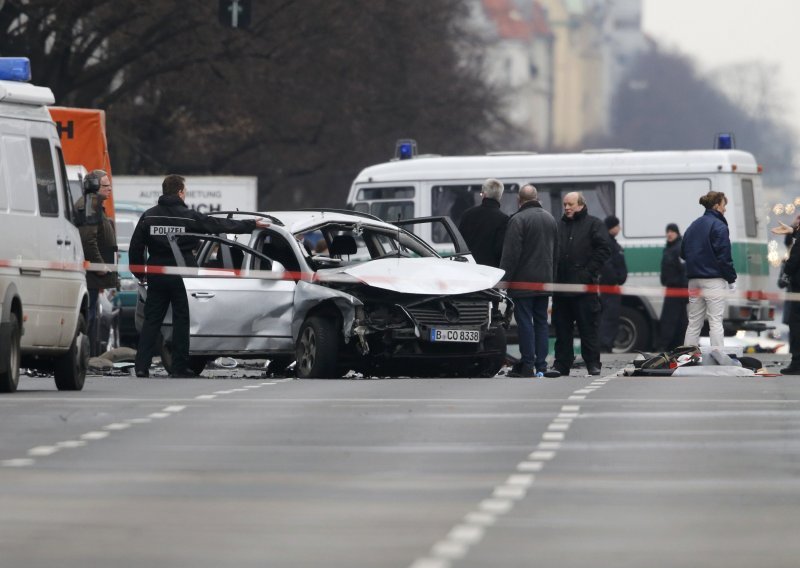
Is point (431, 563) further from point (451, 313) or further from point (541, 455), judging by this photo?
point (451, 313)

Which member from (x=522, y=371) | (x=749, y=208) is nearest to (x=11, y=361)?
(x=522, y=371)

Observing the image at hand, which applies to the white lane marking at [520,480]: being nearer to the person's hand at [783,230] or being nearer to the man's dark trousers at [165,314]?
the man's dark trousers at [165,314]

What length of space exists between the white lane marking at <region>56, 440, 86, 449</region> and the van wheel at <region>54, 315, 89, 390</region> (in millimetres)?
4892

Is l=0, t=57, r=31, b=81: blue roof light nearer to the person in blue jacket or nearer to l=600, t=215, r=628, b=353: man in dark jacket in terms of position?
the person in blue jacket

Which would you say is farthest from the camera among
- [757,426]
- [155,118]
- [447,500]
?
[155,118]

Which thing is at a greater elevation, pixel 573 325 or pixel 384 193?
pixel 384 193

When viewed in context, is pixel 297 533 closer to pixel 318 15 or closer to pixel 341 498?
pixel 341 498

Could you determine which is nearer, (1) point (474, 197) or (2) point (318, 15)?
(1) point (474, 197)

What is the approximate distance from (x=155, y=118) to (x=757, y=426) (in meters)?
38.4

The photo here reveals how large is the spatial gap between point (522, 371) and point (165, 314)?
3.37 metres

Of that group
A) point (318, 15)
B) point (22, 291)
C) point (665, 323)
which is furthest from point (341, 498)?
point (318, 15)

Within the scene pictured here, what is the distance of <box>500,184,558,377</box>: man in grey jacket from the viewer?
21.6 metres

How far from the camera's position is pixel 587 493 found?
1056cm

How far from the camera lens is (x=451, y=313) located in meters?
A: 20.5
